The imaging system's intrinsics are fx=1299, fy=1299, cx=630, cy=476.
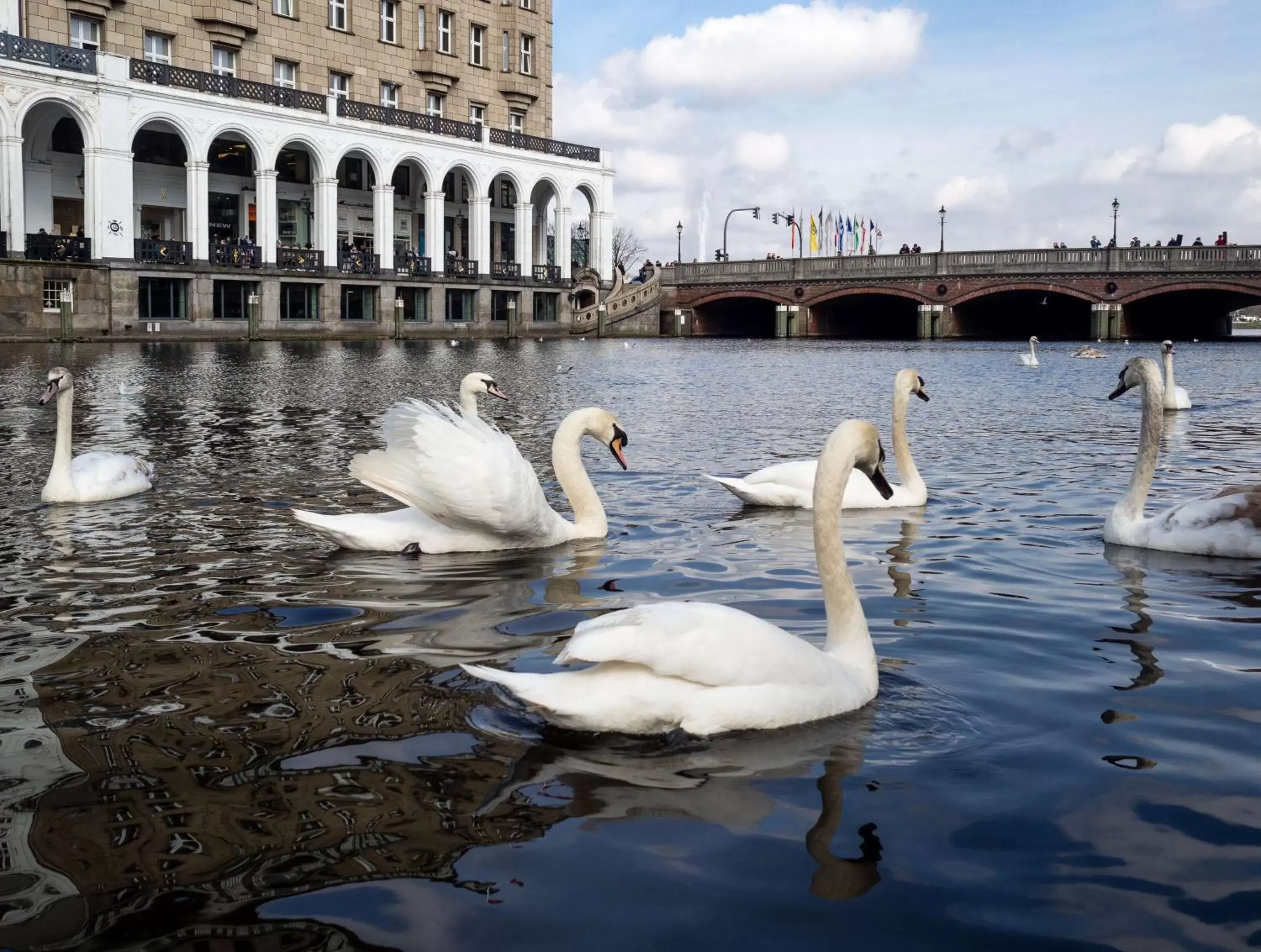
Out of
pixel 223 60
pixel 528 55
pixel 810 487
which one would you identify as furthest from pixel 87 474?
pixel 528 55

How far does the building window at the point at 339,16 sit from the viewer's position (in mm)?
51312

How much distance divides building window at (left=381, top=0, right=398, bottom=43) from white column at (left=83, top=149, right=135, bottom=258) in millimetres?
15812

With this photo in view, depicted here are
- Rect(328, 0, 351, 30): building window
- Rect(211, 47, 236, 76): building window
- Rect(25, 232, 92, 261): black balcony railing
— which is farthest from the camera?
Rect(328, 0, 351, 30): building window

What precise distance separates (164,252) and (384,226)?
11.2 m

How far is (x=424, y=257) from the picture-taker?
54.6 m

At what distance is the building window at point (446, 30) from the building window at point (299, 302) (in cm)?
1394

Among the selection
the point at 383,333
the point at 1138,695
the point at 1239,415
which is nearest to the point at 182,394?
the point at 1239,415

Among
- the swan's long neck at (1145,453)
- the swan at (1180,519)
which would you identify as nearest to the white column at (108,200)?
the swan's long neck at (1145,453)

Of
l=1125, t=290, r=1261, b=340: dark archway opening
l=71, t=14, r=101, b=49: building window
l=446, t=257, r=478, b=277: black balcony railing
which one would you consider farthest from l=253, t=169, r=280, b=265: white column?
l=1125, t=290, r=1261, b=340: dark archway opening

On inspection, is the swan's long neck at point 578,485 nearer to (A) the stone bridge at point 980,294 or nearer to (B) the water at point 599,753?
(B) the water at point 599,753

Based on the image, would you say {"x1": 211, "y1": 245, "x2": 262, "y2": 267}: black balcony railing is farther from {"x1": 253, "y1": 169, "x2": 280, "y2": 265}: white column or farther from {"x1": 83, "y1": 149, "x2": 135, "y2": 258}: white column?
{"x1": 83, "y1": 149, "x2": 135, "y2": 258}: white column

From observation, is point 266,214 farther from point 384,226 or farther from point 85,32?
point 85,32

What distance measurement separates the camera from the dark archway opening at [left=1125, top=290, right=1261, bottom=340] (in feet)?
199

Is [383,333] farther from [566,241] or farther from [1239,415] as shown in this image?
[1239,415]
